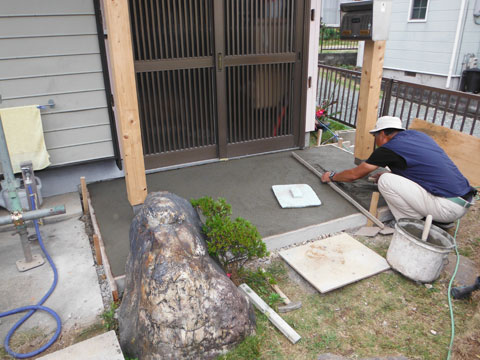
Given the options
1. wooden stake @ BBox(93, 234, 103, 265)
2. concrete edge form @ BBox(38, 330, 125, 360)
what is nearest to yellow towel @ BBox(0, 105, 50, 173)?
wooden stake @ BBox(93, 234, 103, 265)

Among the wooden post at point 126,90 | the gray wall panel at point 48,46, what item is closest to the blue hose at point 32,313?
the wooden post at point 126,90

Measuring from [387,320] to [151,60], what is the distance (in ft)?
12.6

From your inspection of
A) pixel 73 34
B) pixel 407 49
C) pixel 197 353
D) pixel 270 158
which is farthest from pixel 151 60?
pixel 407 49

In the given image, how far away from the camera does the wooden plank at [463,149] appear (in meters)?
4.54

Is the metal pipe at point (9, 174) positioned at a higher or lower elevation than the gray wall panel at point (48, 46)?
lower

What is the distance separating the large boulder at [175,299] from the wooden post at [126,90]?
3.10ft

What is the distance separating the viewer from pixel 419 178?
152 inches

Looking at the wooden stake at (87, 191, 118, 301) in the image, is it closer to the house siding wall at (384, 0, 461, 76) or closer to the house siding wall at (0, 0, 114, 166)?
the house siding wall at (0, 0, 114, 166)

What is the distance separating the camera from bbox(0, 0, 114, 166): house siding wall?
397cm

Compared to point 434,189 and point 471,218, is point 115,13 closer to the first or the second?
point 434,189

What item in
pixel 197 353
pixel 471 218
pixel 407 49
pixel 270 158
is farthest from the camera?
pixel 407 49

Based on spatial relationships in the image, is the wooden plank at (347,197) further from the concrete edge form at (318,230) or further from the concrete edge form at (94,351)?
the concrete edge form at (94,351)

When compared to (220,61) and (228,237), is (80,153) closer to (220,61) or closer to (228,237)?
(220,61)

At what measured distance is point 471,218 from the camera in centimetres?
445
